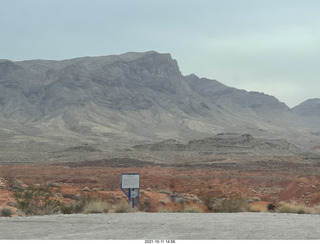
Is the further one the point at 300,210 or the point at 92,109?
the point at 92,109

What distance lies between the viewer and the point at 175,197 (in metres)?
26.1

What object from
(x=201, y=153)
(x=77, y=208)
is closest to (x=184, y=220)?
(x=77, y=208)

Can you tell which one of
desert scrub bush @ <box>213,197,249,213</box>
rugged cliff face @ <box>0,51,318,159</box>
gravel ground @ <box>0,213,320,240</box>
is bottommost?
desert scrub bush @ <box>213,197,249,213</box>

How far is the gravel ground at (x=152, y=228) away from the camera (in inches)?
451

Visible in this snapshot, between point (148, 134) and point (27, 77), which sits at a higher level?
point (27, 77)

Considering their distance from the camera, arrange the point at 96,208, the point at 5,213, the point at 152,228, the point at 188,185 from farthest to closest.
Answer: the point at 188,185, the point at 96,208, the point at 5,213, the point at 152,228

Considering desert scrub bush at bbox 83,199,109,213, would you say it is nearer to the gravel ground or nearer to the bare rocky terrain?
the bare rocky terrain

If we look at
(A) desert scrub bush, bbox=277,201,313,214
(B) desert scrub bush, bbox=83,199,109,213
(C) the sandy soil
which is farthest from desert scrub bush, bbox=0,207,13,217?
(A) desert scrub bush, bbox=277,201,313,214

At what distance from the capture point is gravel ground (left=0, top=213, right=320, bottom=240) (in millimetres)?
11445

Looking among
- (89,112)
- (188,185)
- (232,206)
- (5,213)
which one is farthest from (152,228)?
(89,112)

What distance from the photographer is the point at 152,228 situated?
1298 cm

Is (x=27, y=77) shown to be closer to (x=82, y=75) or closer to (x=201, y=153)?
(x=82, y=75)

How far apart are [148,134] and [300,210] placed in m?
131

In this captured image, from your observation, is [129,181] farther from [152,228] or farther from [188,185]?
[188,185]
